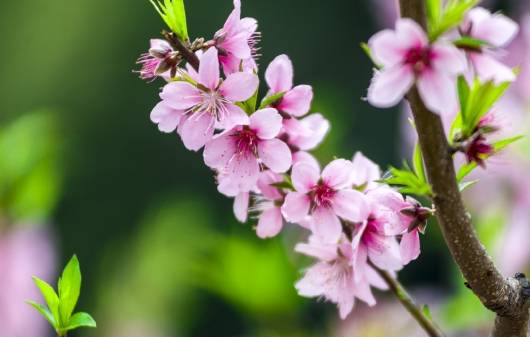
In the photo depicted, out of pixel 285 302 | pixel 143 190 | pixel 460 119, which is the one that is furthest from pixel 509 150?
pixel 143 190

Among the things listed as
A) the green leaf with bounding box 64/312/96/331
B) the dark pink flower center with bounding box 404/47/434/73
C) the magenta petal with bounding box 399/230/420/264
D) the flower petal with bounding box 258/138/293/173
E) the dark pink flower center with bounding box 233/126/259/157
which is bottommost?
the magenta petal with bounding box 399/230/420/264

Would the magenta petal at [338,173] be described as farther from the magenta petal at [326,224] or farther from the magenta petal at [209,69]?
the magenta petal at [209,69]

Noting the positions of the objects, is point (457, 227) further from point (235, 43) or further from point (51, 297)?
point (51, 297)

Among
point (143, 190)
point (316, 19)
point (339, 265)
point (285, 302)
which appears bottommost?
point (143, 190)

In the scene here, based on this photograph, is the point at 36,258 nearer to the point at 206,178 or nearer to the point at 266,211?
the point at 266,211

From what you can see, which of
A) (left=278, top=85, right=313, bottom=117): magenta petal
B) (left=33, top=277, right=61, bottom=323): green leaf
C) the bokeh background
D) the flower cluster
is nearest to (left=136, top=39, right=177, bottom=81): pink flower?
the flower cluster

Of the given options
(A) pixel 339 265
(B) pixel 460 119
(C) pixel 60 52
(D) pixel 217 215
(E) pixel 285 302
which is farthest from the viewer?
(C) pixel 60 52

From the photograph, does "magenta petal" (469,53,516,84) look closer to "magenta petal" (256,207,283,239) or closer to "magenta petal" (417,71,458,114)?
"magenta petal" (417,71,458,114)

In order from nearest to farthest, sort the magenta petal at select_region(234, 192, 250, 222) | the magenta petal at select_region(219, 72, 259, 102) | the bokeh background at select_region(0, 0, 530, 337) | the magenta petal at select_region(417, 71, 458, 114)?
the magenta petal at select_region(417, 71, 458, 114)
the magenta petal at select_region(219, 72, 259, 102)
the magenta petal at select_region(234, 192, 250, 222)
the bokeh background at select_region(0, 0, 530, 337)
